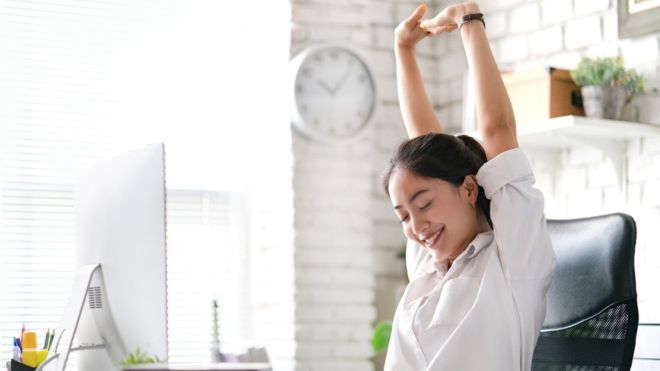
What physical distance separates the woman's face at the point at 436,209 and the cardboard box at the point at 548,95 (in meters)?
1.10

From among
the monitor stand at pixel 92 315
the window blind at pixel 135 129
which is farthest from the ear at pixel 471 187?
the window blind at pixel 135 129

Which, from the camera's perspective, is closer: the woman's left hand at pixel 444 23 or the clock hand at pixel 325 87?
the woman's left hand at pixel 444 23

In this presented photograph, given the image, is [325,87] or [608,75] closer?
[608,75]

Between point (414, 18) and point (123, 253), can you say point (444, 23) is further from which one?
point (123, 253)

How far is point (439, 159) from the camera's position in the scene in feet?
6.50

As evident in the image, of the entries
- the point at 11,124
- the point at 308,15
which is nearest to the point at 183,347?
the point at 11,124

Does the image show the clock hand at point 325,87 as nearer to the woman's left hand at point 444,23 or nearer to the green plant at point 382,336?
the green plant at point 382,336

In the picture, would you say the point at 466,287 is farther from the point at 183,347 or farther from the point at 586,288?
the point at 183,347

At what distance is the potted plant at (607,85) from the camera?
2951 millimetres

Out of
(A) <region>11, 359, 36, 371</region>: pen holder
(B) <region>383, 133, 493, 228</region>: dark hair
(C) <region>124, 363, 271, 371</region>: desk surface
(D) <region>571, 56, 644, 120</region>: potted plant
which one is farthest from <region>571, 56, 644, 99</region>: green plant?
(C) <region>124, 363, 271, 371</region>: desk surface

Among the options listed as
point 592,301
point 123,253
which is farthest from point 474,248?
point 123,253

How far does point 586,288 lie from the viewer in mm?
1993

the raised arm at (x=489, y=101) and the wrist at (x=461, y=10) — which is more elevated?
the wrist at (x=461, y=10)

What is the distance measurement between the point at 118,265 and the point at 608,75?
1.64 metres
